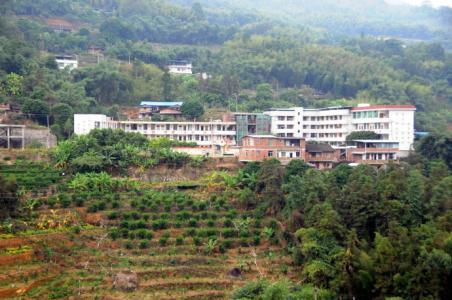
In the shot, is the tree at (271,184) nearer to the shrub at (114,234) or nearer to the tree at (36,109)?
the shrub at (114,234)

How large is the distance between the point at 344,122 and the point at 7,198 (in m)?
24.5

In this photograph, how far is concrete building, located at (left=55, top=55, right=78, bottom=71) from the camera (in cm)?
5300

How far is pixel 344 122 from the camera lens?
4484 centimetres

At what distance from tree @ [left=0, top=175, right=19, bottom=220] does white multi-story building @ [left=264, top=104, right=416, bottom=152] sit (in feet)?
67.1

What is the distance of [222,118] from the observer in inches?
1781

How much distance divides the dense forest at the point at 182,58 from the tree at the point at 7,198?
12.8m

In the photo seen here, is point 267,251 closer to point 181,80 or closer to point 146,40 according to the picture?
point 181,80

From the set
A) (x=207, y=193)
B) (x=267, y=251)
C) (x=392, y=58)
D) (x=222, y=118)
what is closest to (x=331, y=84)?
(x=392, y=58)

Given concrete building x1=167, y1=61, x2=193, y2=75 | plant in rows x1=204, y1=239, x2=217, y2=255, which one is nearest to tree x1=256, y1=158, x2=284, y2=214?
plant in rows x1=204, y1=239, x2=217, y2=255

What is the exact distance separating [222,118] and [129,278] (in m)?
21.7

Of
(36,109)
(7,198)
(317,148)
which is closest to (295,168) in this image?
(317,148)

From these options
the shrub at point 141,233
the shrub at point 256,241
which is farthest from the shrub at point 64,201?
the shrub at point 256,241

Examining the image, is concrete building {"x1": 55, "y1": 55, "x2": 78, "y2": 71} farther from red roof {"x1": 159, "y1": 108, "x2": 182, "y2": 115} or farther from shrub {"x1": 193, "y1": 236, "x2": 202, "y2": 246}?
shrub {"x1": 193, "y1": 236, "x2": 202, "y2": 246}

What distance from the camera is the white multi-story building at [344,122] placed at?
42.4 m
